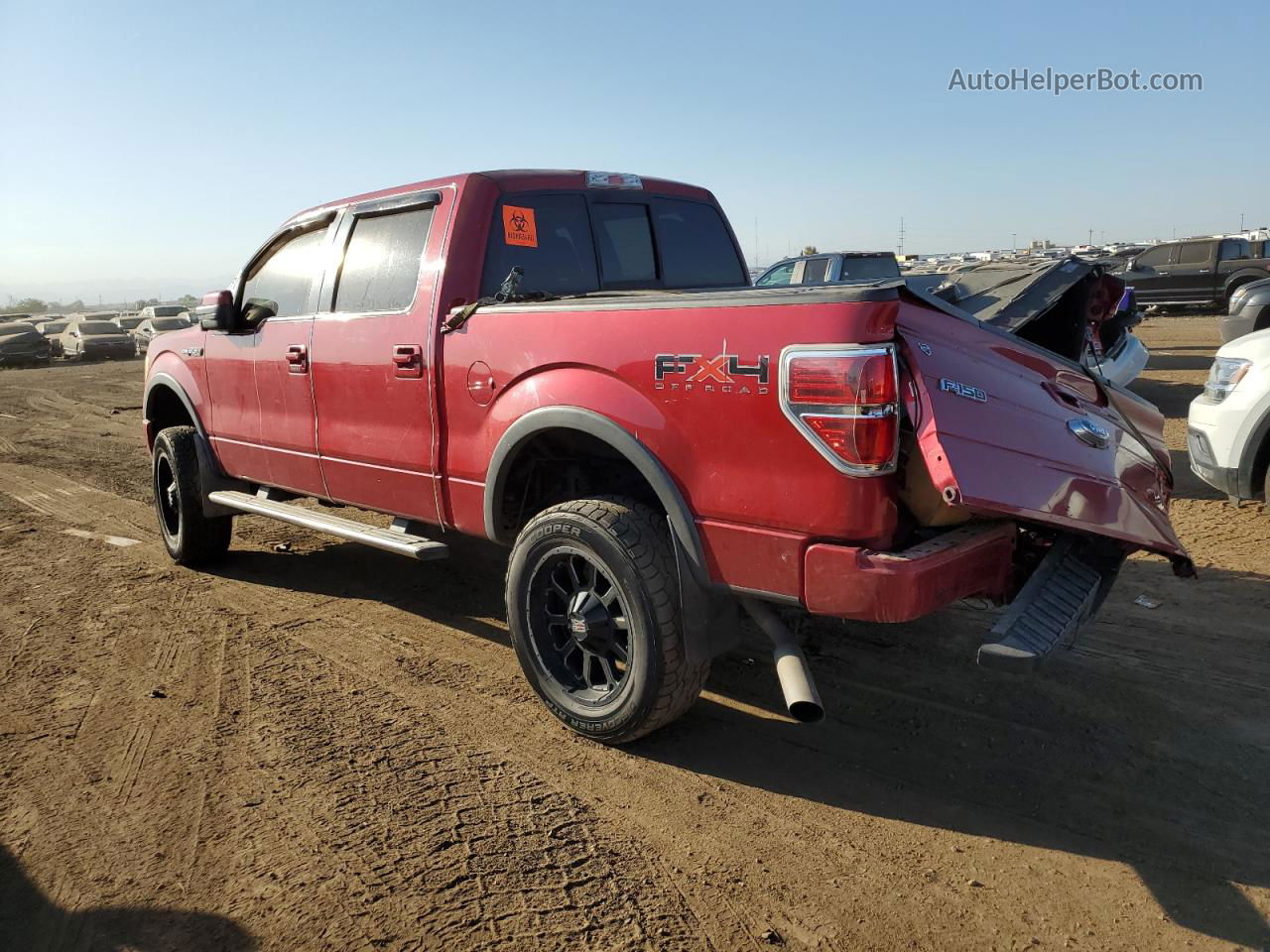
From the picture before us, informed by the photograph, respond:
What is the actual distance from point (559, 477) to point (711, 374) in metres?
1.32

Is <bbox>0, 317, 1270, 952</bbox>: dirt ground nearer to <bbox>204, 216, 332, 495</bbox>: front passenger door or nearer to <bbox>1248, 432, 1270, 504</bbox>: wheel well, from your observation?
<bbox>1248, 432, 1270, 504</bbox>: wheel well

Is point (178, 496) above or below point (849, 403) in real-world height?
below

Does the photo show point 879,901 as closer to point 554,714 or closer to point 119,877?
point 554,714

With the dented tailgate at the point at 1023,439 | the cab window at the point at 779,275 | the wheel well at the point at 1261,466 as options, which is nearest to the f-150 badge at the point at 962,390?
the dented tailgate at the point at 1023,439

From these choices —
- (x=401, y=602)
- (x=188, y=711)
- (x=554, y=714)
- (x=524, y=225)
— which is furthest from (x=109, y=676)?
(x=524, y=225)

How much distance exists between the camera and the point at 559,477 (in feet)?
13.8

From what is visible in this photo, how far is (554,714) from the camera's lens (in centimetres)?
378

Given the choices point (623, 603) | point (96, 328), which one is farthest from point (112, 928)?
point (96, 328)

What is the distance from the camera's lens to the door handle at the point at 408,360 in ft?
13.7

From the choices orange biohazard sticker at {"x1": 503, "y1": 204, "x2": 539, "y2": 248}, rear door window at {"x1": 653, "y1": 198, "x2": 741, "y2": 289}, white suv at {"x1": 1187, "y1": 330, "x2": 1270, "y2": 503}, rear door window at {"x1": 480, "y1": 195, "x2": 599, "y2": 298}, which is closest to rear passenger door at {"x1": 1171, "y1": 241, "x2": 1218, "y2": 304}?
white suv at {"x1": 1187, "y1": 330, "x2": 1270, "y2": 503}

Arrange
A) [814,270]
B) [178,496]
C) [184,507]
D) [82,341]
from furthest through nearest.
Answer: [82,341]
[814,270]
[178,496]
[184,507]

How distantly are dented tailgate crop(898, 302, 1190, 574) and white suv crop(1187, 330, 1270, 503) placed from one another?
2655mm

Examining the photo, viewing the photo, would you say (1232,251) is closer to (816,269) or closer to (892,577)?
(816,269)

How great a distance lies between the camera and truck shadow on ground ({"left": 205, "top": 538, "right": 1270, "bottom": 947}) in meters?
2.95
